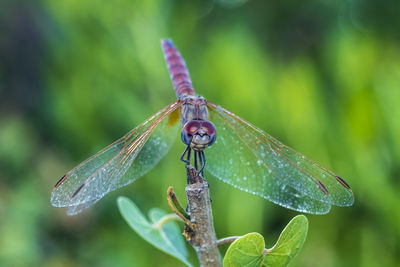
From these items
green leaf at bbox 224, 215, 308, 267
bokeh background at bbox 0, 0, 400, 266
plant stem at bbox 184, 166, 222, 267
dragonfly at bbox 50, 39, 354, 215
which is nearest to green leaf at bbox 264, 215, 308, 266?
green leaf at bbox 224, 215, 308, 267

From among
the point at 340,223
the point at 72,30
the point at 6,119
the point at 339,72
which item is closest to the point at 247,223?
the point at 340,223

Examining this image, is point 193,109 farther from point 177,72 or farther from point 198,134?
point 177,72

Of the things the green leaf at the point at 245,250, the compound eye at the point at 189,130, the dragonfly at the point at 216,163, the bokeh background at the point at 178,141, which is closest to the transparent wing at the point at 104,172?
the dragonfly at the point at 216,163

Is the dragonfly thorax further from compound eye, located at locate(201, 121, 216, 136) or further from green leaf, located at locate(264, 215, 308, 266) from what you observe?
green leaf, located at locate(264, 215, 308, 266)

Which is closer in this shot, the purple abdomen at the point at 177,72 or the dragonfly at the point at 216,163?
the dragonfly at the point at 216,163

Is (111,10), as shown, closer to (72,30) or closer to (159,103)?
(72,30)

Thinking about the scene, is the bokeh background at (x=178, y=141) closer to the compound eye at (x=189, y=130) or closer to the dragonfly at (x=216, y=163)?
the dragonfly at (x=216, y=163)

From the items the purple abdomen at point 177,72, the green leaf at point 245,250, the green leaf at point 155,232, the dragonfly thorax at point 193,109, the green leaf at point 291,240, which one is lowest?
the green leaf at point 245,250

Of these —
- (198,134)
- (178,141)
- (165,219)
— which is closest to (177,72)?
(198,134)
